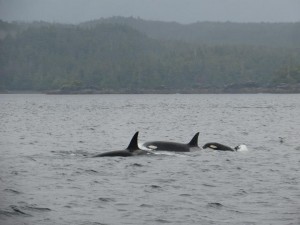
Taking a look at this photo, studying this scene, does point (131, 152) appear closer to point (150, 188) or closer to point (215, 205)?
point (150, 188)

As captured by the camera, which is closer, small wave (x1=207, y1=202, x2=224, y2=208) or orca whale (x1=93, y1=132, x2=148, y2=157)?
small wave (x1=207, y1=202, x2=224, y2=208)

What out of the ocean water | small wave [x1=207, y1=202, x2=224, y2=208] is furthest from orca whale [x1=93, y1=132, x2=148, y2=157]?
small wave [x1=207, y1=202, x2=224, y2=208]

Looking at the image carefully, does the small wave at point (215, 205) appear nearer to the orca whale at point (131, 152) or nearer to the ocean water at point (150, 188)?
the ocean water at point (150, 188)

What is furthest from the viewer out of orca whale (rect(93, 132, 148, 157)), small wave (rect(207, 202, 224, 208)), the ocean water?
orca whale (rect(93, 132, 148, 157))

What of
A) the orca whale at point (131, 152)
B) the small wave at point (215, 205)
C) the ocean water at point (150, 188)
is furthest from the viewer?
the orca whale at point (131, 152)

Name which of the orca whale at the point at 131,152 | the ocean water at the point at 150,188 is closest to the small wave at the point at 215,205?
the ocean water at the point at 150,188

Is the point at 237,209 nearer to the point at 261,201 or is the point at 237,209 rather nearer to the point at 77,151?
the point at 261,201

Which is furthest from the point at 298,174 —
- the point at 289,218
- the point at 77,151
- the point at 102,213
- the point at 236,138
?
the point at 236,138

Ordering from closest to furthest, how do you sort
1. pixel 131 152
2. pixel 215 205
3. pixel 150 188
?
pixel 215 205, pixel 150 188, pixel 131 152

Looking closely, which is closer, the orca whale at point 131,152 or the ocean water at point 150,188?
the ocean water at point 150,188

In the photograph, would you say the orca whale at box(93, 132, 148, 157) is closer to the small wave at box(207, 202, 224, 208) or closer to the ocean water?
the ocean water

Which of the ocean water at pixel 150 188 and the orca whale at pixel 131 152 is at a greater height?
the orca whale at pixel 131 152

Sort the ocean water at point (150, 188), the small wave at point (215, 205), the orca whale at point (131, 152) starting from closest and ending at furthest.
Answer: the ocean water at point (150, 188) < the small wave at point (215, 205) < the orca whale at point (131, 152)

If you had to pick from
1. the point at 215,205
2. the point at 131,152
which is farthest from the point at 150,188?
the point at 131,152
